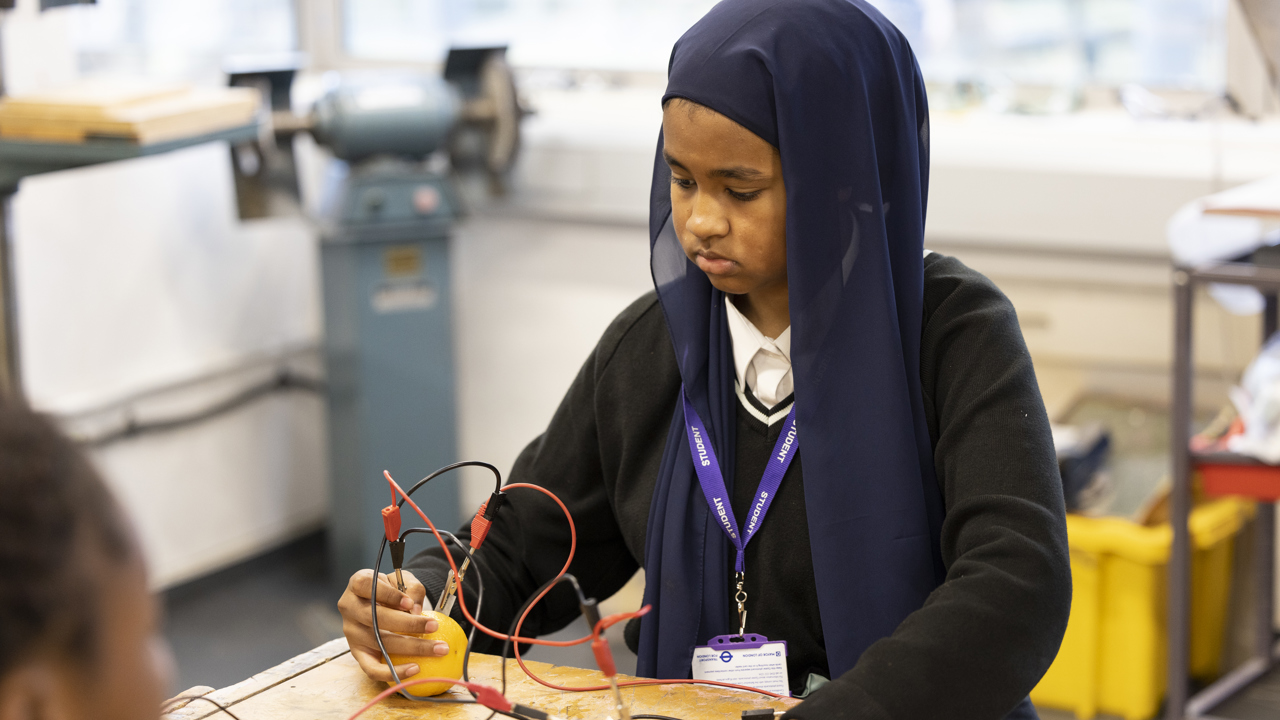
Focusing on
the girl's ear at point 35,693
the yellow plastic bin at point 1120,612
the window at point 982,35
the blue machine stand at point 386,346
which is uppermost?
the window at point 982,35

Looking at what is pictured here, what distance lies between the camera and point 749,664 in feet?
3.98

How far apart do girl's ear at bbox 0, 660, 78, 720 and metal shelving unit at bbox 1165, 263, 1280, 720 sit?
2.06 meters

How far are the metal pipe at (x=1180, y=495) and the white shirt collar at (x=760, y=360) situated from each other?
4.08 feet

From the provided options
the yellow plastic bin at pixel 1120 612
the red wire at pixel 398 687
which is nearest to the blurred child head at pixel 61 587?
the red wire at pixel 398 687

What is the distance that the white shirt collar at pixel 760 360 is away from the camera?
129 cm

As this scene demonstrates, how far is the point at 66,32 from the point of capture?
116 inches

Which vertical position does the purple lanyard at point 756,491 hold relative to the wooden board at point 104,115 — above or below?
below

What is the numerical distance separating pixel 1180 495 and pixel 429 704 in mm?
1677

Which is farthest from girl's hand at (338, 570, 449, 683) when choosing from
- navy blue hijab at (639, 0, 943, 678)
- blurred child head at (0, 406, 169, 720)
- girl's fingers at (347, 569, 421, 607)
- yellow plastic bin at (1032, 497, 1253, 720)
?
yellow plastic bin at (1032, 497, 1253, 720)

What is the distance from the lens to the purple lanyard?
4.12ft

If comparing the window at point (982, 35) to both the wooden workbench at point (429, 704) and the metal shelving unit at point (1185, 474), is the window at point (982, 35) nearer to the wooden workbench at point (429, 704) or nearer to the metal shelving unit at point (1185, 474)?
the metal shelving unit at point (1185, 474)

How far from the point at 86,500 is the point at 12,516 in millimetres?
Result: 34

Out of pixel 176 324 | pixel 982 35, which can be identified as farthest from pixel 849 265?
pixel 176 324

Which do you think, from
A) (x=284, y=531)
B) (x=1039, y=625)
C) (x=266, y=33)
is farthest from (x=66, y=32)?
(x=1039, y=625)
